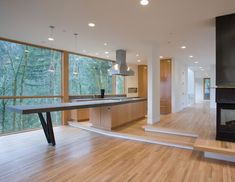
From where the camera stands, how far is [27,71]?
559 cm

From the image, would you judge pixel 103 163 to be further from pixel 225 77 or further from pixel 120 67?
pixel 120 67

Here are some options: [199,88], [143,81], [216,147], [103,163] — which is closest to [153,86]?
[216,147]

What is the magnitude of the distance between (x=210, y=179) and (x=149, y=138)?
6.22 ft

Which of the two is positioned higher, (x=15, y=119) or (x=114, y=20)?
(x=114, y=20)

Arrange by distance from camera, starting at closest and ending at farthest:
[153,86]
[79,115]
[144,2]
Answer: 1. [144,2]
2. [153,86]
3. [79,115]

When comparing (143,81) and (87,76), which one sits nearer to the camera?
(87,76)

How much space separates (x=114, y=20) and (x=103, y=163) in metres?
2.97

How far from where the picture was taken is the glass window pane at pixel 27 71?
5.10m

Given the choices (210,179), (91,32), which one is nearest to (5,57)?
(91,32)

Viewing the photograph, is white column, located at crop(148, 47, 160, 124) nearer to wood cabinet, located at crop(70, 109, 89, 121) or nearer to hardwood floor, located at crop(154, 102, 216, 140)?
hardwood floor, located at crop(154, 102, 216, 140)

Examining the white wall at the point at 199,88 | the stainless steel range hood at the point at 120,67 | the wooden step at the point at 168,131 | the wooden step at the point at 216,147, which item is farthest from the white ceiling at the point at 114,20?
the white wall at the point at 199,88

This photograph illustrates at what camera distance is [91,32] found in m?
4.46

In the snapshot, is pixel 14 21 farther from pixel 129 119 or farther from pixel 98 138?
pixel 129 119

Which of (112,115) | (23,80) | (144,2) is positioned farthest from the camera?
(23,80)
